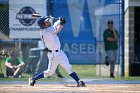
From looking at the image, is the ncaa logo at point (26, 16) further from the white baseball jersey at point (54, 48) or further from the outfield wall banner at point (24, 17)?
the white baseball jersey at point (54, 48)

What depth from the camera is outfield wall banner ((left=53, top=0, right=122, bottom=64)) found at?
57.8 feet

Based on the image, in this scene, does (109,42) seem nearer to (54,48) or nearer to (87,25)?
(87,25)

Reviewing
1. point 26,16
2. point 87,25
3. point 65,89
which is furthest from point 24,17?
point 65,89

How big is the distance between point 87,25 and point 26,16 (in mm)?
2110

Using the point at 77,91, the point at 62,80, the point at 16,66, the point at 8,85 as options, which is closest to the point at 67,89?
the point at 77,91

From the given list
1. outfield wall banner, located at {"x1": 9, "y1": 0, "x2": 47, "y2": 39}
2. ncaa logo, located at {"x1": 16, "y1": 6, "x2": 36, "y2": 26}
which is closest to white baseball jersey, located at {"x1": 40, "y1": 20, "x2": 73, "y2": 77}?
outfield wall banner, located at {"x1": 9, "y1": 0, "x2": 47, "y2": 39}

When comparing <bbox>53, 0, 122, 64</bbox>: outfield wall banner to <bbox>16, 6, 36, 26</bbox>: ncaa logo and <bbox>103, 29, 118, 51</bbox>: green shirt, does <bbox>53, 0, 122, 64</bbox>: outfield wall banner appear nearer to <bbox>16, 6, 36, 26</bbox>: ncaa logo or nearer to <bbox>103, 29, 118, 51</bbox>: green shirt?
<bbox>103, 29, 118, 51</bbox>: green shirt

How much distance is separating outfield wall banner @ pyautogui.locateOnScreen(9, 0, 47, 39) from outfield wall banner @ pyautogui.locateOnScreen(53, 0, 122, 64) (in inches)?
34.5

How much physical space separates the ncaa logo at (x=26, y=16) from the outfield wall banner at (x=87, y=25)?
3.59 feet

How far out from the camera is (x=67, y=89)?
1235 cm

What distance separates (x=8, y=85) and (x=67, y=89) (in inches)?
78.1

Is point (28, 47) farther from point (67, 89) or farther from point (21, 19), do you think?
point (67, 89)

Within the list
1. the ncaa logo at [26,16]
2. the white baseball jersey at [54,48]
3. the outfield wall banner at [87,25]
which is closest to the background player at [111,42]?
the outfield wall banner at [87,25]

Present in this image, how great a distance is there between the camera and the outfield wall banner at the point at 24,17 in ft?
56.1
